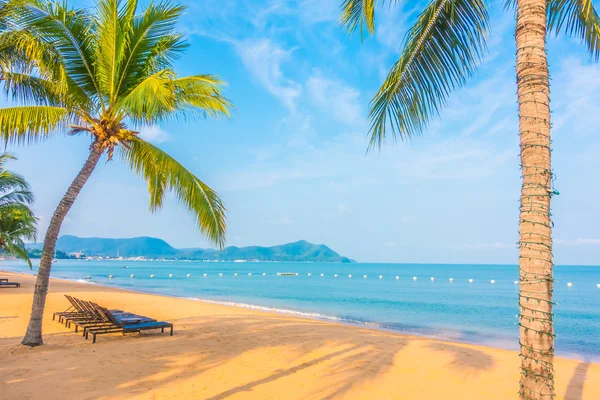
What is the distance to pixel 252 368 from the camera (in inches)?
268

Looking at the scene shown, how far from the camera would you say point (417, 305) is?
2731cm

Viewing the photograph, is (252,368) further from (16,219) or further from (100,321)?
(16,219)

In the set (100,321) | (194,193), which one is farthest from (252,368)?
(100,321)

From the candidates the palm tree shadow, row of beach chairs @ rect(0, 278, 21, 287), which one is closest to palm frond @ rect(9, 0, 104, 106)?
the palm tree shadow

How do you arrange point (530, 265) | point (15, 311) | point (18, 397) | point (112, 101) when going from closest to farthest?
point (530, 265) → point (18, 397) → point (112, 101) → point (15, 311)

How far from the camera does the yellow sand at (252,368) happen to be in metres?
5.48

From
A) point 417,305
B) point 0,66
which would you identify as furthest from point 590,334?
point 0,66

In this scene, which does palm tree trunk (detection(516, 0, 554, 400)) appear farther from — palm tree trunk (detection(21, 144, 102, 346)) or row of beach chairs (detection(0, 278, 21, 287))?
row of beach chairs (detection(0, 278, 21, 287))

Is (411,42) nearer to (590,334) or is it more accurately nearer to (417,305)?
(590,334)

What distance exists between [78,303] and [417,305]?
2266 centimetres

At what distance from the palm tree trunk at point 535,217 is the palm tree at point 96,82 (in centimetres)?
520

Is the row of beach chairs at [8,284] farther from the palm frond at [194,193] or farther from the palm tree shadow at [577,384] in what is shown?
the palm tree shadow at [577,384]

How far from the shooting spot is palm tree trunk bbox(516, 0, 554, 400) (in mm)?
2373

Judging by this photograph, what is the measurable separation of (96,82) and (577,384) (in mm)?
11027
